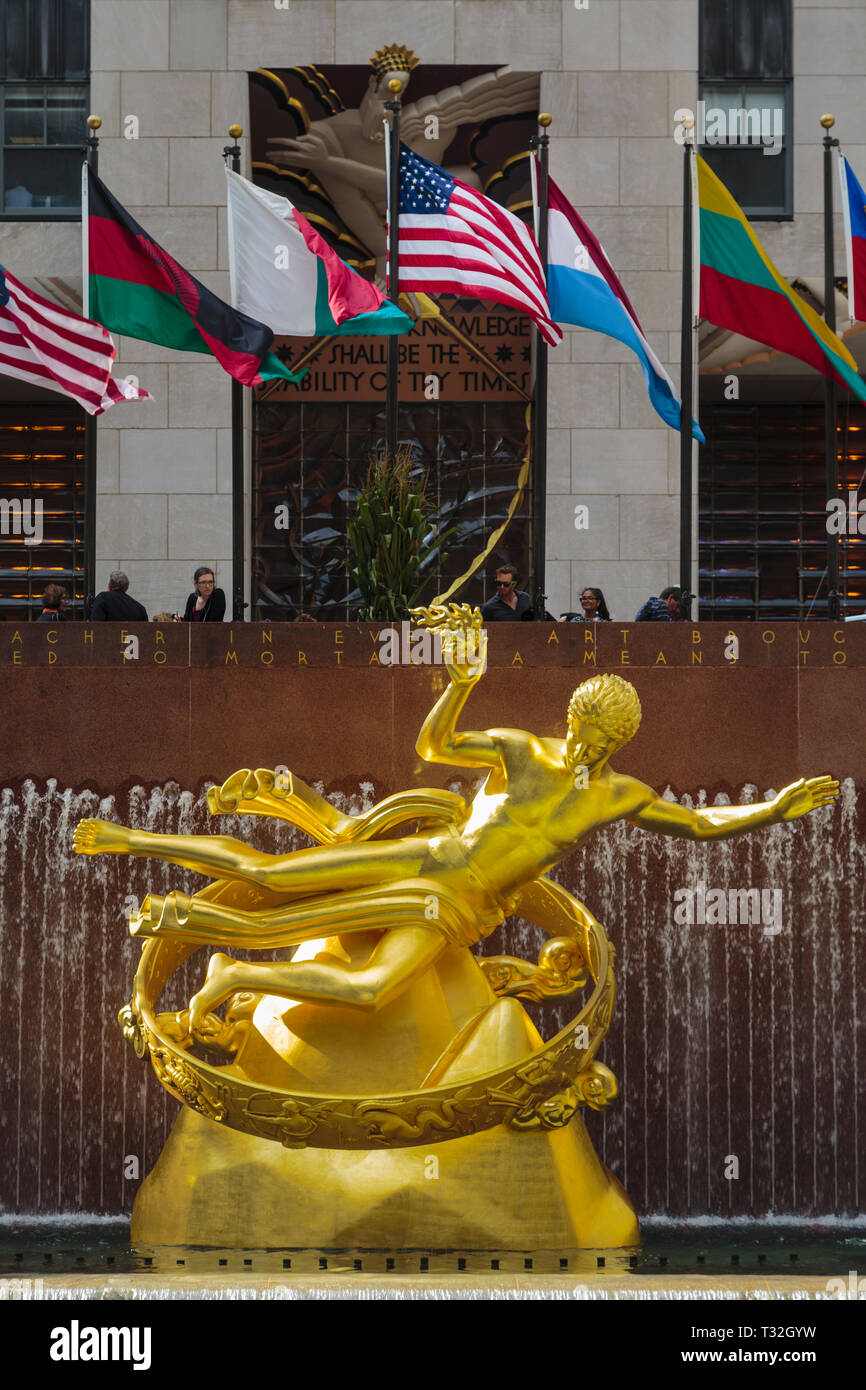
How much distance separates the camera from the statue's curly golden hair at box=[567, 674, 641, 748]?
9617 millimetres

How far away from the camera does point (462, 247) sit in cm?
1497

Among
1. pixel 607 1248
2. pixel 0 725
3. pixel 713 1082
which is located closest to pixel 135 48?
pixel 0 725

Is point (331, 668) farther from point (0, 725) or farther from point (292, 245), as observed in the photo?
point (292, 245)

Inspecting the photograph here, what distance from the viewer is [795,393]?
25375 mm

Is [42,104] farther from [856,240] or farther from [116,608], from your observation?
[856,240]

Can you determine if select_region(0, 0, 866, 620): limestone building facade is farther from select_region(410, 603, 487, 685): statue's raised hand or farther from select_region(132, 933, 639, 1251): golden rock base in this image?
select_region(132, 933, 639, 1251): golden rock base

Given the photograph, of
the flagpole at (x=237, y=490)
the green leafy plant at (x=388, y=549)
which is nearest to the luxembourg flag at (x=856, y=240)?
the green leafy plant at (x=388, y=549)

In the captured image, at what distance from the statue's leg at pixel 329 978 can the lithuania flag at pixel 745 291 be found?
7.50 m

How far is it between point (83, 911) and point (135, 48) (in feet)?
44.6

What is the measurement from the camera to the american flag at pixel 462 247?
1480 centimetres

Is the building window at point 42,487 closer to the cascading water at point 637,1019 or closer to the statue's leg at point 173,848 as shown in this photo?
the cascading water at point 637,1019
